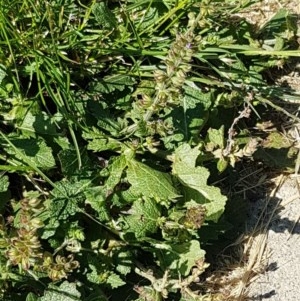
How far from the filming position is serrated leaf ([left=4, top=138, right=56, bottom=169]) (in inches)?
82.4

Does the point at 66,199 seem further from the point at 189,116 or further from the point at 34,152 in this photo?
the point at 189,116

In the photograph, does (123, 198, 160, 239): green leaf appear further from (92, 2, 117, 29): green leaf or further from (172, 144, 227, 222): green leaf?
A: (92, 2, 117, 29): green leaf

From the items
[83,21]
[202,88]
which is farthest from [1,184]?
[202,88]

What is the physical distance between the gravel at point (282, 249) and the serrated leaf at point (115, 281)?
1.71 feet

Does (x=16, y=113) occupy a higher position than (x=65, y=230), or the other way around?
(x=16, y=113)

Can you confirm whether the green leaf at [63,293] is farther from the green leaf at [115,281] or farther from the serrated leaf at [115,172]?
the serrated leaf at [115,172]

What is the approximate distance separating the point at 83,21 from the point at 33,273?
0.79m

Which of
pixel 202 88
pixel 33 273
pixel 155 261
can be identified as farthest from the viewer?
pixel 202 88

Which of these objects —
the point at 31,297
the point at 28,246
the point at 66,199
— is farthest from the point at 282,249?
the point at 28,246

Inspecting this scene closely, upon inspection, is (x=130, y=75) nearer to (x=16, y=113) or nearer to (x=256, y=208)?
(x=16, y=113)

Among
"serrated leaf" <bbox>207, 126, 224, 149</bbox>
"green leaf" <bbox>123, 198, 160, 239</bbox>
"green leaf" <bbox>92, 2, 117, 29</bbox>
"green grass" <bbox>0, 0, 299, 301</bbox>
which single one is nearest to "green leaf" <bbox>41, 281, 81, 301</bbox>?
"green grass" <bbox>0, 0, 299, 301</bbox>

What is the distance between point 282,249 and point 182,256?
0.45 meters

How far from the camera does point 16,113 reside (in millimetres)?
2133

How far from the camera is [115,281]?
2.14 meters
